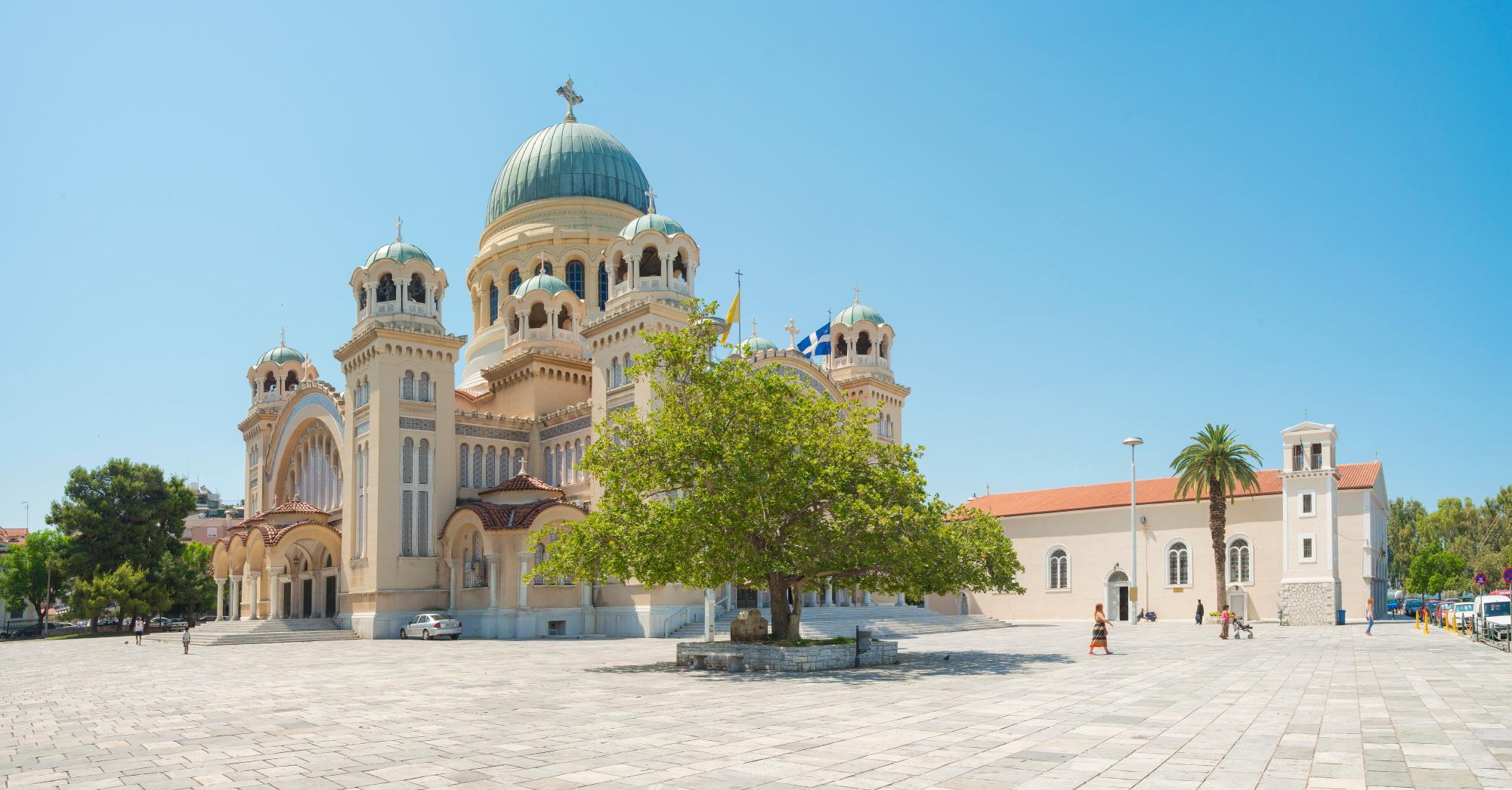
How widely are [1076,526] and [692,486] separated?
38328mm

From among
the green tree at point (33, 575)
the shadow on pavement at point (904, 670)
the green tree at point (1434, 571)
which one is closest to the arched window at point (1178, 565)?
the shadow on pavement at point (904, 670)

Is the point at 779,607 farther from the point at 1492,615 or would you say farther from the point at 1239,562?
the point at 1239,562

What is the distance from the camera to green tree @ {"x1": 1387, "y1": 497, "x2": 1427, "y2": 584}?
92.2m

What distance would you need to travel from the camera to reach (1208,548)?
176 feet

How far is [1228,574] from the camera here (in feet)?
175

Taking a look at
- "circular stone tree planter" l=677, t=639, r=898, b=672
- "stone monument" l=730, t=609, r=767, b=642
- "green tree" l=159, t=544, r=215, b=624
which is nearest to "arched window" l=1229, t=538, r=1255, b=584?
"circular stone tree planter" l=677, t=639, r=898, b=672

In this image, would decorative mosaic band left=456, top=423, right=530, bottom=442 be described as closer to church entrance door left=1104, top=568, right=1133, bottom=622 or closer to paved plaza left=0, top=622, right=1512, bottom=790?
paved plaza left=0, top=622, right=1512, bottom=790

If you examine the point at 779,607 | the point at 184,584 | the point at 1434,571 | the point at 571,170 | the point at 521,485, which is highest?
the point at 571,170

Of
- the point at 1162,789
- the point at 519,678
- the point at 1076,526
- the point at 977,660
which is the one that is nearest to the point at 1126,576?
the point at 1076,526

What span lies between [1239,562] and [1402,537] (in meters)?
50.6

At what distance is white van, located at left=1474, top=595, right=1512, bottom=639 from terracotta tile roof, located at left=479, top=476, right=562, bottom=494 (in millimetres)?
32107

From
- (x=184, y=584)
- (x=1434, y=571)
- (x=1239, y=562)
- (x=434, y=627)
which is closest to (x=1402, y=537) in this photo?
(x=1434, y=571)

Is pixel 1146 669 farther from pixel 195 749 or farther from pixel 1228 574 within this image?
pixel 1228 574

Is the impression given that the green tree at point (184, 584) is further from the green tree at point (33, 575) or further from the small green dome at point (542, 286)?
the small green dome at point (542, 286)
